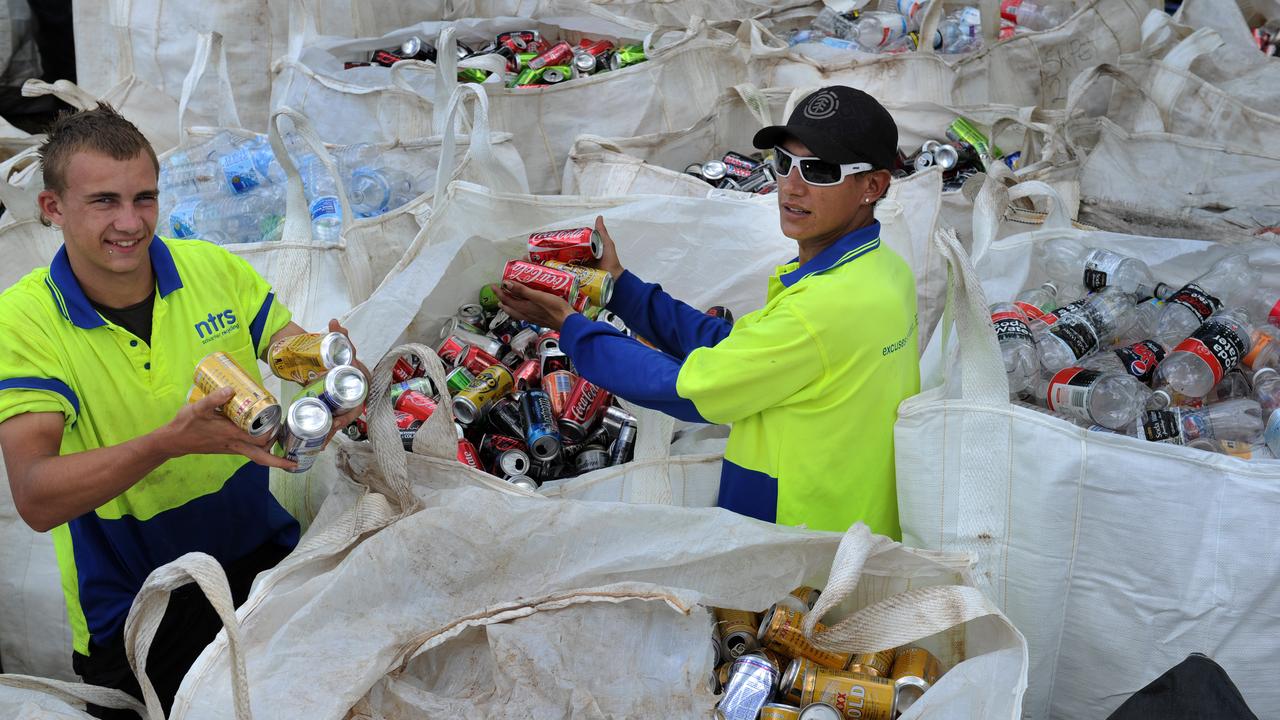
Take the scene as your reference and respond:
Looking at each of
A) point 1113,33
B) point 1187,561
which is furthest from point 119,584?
point 1113,33

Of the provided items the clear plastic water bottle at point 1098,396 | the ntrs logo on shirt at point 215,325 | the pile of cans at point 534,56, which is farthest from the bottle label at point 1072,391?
the pile of cans at point 534,56

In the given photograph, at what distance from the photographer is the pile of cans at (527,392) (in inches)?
85.4

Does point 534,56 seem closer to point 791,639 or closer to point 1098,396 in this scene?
point 1098,396

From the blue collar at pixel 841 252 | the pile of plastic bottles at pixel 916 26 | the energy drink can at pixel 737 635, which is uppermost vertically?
the pile of plastic bottles at pixel 916 26

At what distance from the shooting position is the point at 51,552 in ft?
7.06

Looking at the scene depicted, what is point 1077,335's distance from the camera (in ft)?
7.85

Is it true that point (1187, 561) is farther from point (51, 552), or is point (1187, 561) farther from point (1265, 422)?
point (51, 552)

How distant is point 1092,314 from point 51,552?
2.44 metres

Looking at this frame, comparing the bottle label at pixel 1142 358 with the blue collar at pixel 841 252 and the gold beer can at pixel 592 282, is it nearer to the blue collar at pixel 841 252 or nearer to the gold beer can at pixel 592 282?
the blue collar at pixel 841 252

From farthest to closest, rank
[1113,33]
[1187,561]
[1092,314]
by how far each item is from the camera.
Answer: [1113,33] → [1092,314] → [1187,561]

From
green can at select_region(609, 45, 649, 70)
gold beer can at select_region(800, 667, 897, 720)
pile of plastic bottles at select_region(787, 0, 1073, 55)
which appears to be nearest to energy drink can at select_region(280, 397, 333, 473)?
gold beer can at select_region(800, 667, 897, 720)

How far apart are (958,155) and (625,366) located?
195 cm

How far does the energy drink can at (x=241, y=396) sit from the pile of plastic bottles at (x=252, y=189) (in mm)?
1168

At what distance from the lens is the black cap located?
184 centimetres
